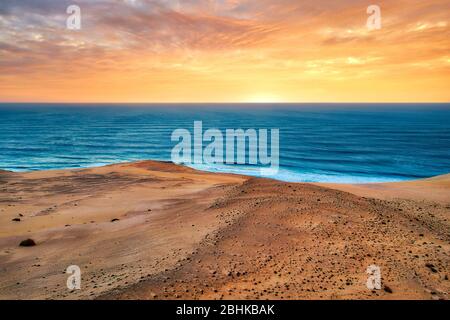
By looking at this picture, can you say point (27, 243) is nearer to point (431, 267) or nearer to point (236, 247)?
point (236, 247)

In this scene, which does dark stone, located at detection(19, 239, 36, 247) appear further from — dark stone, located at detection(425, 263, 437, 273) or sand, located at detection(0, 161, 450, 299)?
dark stone, located at detection(425, 263, 437, 273)

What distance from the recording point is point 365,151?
6300cm

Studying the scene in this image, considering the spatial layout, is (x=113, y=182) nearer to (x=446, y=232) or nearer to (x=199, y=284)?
(x=199, y=284)

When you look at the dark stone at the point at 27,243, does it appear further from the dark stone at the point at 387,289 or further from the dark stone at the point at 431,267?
the dark stone at the point at 431,267

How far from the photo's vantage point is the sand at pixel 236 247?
8812 millimetres

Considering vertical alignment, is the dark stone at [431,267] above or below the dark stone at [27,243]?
above

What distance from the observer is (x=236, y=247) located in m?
11.0

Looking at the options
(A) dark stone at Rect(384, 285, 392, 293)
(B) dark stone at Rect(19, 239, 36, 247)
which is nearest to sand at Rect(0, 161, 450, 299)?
(A) dark stone at Rect(384, 285, 392, 293)

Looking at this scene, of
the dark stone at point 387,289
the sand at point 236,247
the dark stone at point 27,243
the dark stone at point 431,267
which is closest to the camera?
the dark stone at point 387,289

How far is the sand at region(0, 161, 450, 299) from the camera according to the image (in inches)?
347

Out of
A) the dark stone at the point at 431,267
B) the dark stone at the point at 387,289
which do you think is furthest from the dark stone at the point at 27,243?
the dark stone at the point at 431,267
